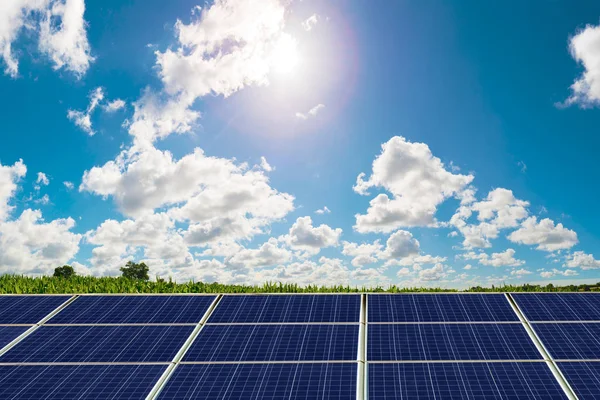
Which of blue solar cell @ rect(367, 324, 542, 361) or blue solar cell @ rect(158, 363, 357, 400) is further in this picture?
blue solar cell @ rect(367, 324, 542, 361)

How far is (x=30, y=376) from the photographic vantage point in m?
13.4

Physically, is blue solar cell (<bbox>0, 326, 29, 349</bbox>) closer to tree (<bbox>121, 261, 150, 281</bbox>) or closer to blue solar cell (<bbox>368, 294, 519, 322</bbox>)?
blue solar cell (<bbox>368, 294, 519, 322</bbox>)

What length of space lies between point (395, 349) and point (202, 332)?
18.0ft

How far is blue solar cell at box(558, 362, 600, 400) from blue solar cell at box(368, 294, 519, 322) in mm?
2662

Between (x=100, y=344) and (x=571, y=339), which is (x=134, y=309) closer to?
(x=100, y=344)

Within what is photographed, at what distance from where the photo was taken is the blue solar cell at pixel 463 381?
12.1 metres

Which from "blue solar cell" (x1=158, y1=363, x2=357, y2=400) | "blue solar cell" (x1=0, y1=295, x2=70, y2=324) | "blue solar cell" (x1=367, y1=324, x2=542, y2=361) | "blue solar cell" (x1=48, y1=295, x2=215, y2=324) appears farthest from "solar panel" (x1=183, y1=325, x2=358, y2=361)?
"blue solar cell" (x1=0, y1=295, x2=70, y2=324)

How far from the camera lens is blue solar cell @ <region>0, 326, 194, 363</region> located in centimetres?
1412

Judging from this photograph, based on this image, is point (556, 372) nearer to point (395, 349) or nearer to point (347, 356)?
point (395, 349)

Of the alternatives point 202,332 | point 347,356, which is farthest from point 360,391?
point 202,332

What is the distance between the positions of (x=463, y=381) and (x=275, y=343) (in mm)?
4974

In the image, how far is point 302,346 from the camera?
14.3 metres

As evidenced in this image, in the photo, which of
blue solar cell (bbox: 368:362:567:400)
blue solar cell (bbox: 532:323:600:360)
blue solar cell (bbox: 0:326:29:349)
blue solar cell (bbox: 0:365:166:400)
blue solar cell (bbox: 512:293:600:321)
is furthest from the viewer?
blue solar cell (bbox: 512:293:600:321)

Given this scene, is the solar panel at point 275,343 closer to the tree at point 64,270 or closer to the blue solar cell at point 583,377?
the blue solar cell at point 583,377
